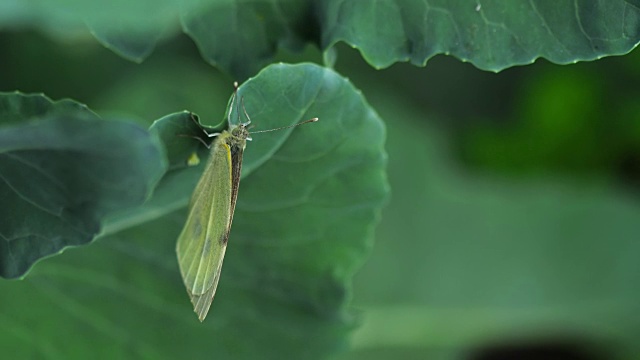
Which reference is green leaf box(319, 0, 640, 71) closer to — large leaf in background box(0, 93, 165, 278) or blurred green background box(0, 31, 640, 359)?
large leaf in background box(0, 93, 165, 278)

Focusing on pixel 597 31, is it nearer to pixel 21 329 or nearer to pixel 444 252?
pixel 21 329

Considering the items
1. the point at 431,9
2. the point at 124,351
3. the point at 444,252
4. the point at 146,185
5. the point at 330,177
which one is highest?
the point at 444,252

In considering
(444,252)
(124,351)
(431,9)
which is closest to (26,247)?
(124,351)

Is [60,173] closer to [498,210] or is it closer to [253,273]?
[253,273]

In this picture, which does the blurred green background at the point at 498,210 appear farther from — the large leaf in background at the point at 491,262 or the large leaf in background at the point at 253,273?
the large leaf in background at the point at 253,273

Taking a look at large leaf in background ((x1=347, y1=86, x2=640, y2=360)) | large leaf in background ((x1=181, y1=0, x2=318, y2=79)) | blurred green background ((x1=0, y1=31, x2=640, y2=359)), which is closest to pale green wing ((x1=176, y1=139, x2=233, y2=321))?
large leaf in background ((x1=181, y1=0, x2=318, y2=79))

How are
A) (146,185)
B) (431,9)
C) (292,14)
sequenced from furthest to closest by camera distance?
(292,14) → (431,9) → (146,185)

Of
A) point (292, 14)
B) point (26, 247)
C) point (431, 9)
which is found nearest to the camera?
point (26, 247)
